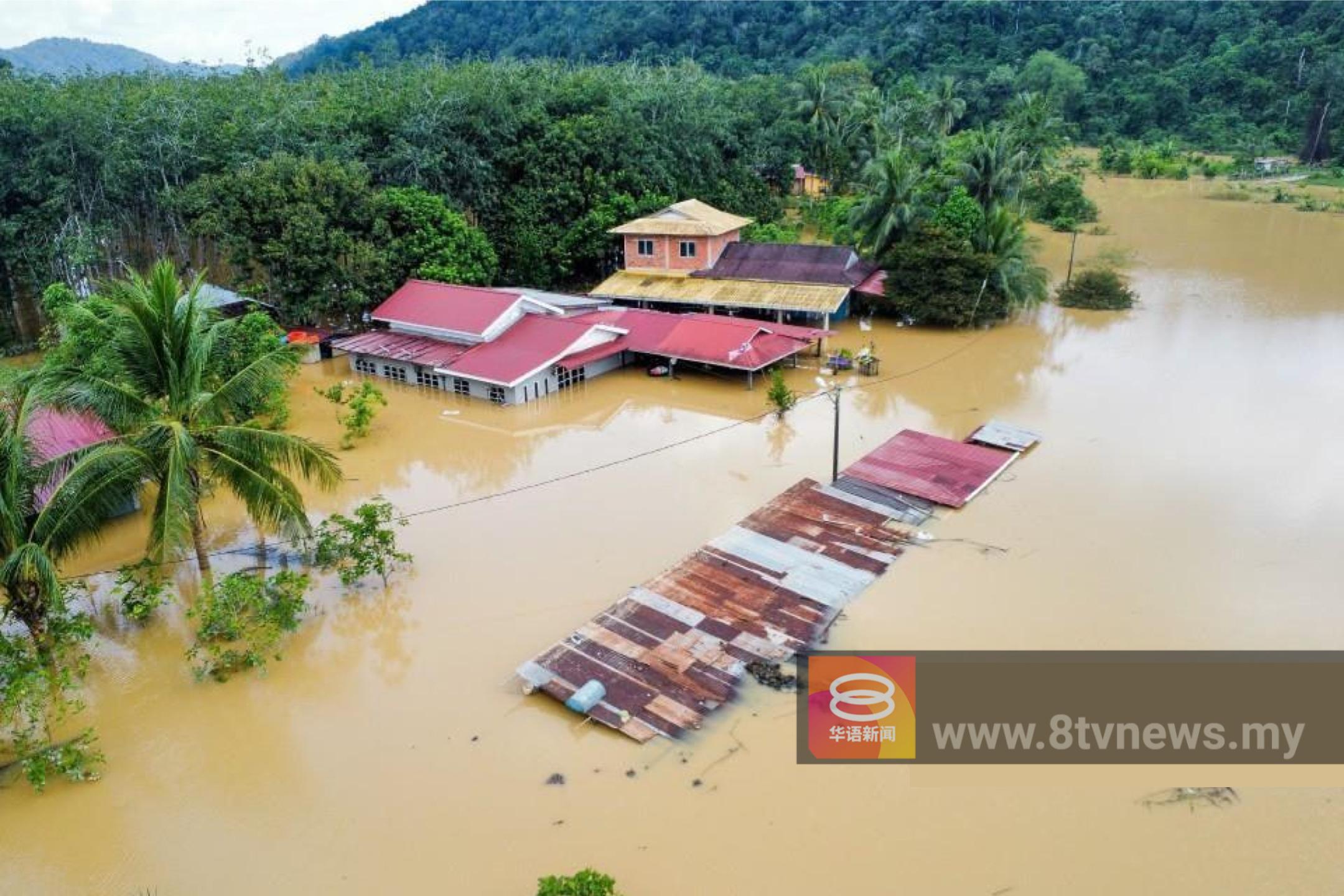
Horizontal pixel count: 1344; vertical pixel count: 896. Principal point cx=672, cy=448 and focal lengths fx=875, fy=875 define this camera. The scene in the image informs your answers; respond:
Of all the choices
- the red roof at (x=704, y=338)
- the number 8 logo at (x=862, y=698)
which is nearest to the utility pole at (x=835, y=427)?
the red roof at (x=704, y=338)

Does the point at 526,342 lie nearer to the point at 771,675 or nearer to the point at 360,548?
the point at 360,548

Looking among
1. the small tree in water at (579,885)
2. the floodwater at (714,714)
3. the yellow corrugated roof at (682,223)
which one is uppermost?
the yellow corrugated roof at (682,223)

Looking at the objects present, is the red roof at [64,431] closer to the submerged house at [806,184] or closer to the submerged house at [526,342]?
the submerged house at [526,342]

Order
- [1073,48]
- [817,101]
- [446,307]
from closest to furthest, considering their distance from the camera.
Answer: [446,307], [817,101], [1073,48]

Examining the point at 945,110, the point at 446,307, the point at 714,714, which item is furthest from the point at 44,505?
the point at 945,110

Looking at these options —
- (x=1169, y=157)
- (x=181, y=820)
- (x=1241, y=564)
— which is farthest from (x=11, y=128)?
(x=1169, y=157)

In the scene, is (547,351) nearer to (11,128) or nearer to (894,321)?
(894,321)
